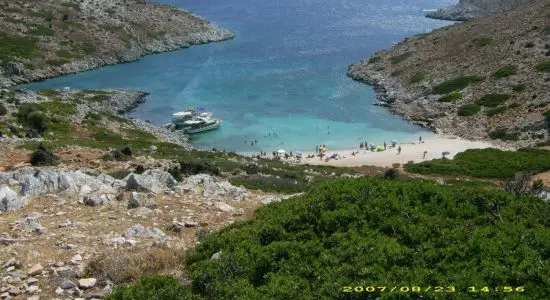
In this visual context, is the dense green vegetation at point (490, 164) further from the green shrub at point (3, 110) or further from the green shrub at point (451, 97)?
the green shrub at point (3, 110)

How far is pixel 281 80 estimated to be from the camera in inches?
3743

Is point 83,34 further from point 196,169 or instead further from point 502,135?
point 196,169

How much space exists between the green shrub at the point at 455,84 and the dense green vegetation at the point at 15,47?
249 feet

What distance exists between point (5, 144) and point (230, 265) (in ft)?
96.1

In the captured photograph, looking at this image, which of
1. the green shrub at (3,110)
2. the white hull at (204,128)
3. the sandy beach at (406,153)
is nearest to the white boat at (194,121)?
the white hull at (204,128)

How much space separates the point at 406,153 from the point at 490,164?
10.8 meters

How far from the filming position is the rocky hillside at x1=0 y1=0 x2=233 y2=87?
99188 millimetres

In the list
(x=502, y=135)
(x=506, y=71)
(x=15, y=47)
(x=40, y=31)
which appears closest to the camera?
(x=502, y=135)

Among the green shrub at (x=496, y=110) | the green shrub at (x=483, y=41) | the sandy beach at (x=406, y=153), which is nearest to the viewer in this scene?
the sandy beach at (x=406, y=153)

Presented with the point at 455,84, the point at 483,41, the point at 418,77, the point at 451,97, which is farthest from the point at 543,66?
the point at 418,77

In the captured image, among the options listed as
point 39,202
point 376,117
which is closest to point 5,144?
point 39,202

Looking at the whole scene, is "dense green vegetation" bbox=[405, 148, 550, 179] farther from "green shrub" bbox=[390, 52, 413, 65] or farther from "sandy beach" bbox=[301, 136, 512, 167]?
"green shrub" bbox=[390, 52, 413, 65]

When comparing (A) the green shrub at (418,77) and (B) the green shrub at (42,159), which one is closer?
(B) the green shrub at (42,159)

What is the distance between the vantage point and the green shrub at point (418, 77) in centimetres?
8356
